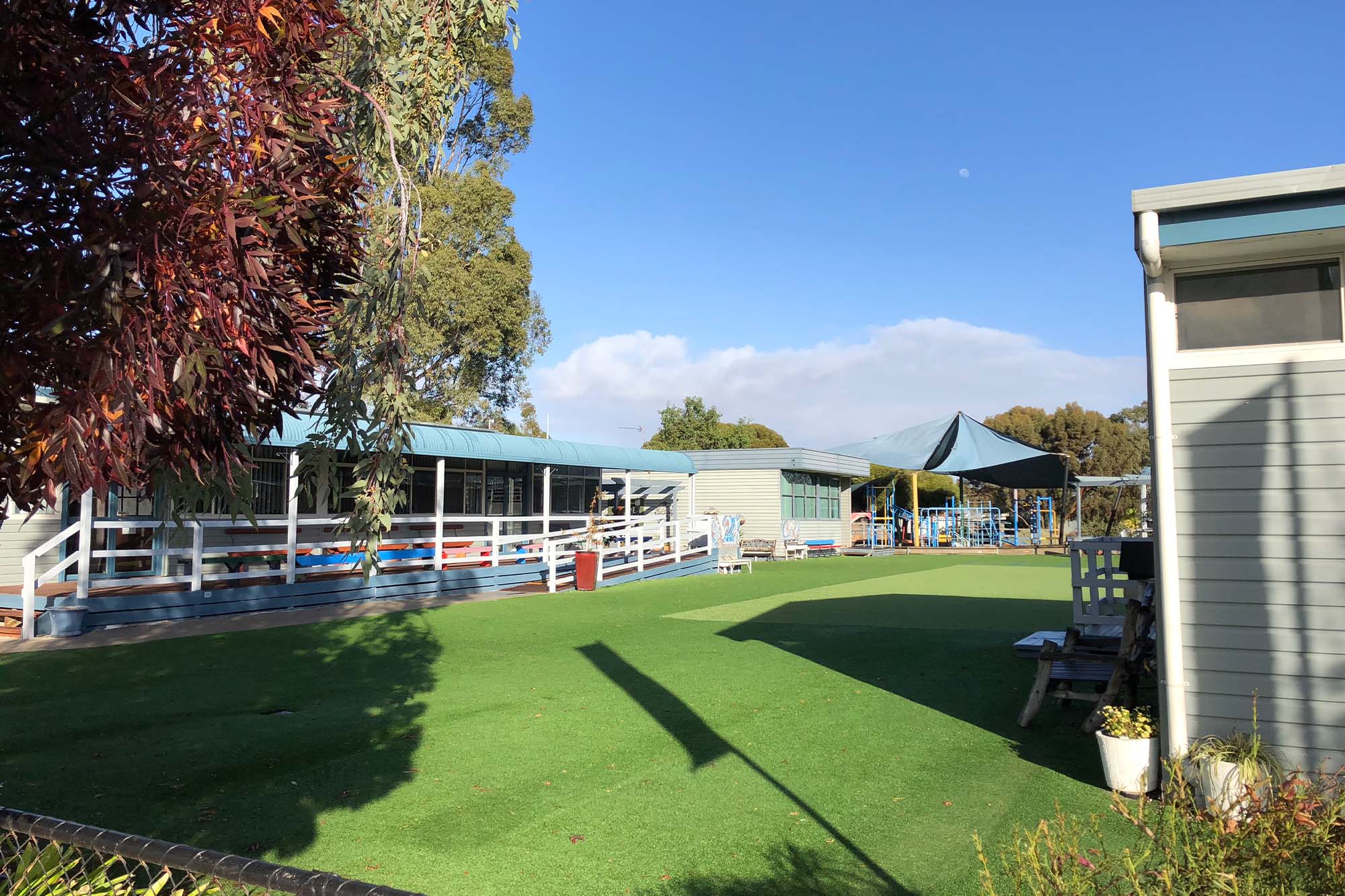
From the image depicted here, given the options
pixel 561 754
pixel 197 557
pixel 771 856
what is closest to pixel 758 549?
pixel 197 557

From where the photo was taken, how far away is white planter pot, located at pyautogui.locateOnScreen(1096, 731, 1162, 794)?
5238 millimetres

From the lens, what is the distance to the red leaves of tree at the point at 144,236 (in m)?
1.97

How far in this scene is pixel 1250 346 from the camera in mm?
5086

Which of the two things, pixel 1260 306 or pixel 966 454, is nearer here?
pixel 1260 306

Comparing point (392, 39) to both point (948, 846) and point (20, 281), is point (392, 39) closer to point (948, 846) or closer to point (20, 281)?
point (20, 281)

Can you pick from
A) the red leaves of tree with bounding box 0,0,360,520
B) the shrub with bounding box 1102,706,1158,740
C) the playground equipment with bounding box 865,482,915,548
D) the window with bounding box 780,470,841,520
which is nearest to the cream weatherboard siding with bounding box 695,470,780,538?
the window with bounding box 780,470,841,520

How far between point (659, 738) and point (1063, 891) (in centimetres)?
438

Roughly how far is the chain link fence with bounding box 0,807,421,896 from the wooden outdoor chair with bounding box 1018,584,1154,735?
17.8 feet

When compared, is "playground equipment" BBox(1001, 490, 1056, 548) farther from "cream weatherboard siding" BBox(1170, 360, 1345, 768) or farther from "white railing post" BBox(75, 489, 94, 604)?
"cream weatherboard siding" BBox(1170, 360, 1345, 768)

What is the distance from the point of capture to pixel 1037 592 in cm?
1695

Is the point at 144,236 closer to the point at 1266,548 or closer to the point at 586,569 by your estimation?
the point at 1266,548

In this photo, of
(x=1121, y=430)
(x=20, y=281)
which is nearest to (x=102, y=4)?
(x=20, y=281)

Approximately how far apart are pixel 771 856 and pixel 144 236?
3.72 metres

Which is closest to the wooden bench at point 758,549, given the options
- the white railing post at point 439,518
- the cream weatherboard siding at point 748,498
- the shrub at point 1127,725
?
the cream weatherboard siding at point 748,498
